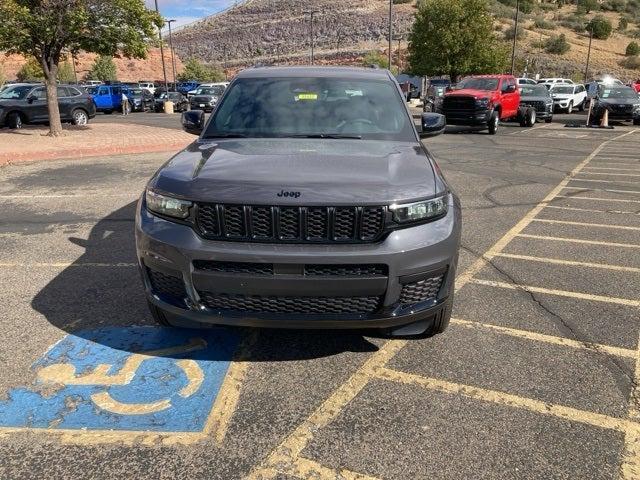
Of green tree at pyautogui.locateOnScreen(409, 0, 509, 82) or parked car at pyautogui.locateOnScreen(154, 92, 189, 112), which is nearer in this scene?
green tree at pyautogui.locateOnScreen(409, 0, 509, 82)

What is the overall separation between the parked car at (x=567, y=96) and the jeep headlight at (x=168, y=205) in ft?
99.0

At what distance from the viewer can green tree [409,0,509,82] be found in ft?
105

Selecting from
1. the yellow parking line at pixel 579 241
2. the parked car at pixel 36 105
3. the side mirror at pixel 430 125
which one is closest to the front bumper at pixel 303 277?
the side mirror at pixel 430 125

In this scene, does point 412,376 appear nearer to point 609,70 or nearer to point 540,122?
point 540,122

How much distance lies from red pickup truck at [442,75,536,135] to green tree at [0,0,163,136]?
10.2 metres

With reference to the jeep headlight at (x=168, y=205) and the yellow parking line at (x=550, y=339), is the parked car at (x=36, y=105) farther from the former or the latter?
the yellow parking line at (x=550, y=339)

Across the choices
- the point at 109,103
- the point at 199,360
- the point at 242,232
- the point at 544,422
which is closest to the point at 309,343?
the point at 199,360

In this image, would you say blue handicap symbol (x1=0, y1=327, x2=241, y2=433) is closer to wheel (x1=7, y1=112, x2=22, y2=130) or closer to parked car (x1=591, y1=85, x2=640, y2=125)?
wheel (x1=7, y1=112, x2=22, y2=130)

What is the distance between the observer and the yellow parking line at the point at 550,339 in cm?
359

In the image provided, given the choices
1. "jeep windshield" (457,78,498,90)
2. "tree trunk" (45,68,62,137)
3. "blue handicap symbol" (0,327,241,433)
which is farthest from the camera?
"jeep windshield" (457,78,498,90)

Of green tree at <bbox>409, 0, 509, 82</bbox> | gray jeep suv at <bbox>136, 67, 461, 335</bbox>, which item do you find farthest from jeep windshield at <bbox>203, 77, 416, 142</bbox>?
green tree at <bbox>409, 0, 509, 82</bbox>

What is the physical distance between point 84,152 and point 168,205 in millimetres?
11594

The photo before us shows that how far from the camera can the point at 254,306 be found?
2953 millimetres

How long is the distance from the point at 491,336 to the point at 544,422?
972 mm
